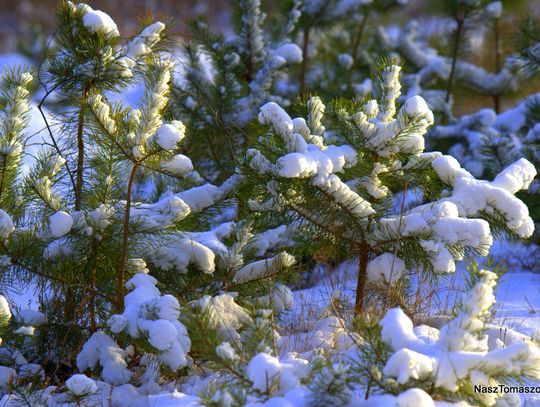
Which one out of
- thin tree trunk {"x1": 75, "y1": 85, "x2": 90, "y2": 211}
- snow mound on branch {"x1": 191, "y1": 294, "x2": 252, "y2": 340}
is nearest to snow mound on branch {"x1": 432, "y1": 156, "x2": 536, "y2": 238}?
snow mound on branch {"x1": 191, "y1": 294, "x2": 252, "y2": 340}

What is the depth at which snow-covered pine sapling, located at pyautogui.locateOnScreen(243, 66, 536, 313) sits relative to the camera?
2340 millimetres

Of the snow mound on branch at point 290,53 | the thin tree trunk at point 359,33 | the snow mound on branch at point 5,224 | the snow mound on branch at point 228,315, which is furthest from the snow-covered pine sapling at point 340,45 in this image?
the snow mound on branch at point 5,224

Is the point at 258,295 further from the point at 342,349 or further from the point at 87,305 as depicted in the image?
the point at 87,305

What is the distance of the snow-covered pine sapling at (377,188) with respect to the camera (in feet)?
7.68

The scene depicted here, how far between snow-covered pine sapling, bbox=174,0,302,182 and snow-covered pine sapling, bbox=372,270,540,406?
2.30 m

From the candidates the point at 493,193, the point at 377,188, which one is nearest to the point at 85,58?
the point at 377,188

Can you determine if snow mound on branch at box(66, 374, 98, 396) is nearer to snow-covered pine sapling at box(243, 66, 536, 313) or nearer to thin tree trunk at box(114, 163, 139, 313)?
thin tree trunk at box(114, 163, 139, 313)

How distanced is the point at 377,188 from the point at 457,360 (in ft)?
3.05

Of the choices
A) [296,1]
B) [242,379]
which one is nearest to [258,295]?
[242,379]

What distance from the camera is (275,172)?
7.71 feet

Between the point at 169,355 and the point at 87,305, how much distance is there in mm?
720

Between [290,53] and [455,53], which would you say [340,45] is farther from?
[290,53]

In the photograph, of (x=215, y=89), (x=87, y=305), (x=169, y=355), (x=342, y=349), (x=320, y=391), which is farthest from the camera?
(x=215, y=89)

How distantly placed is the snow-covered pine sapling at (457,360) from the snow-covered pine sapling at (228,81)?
230 centimetres
